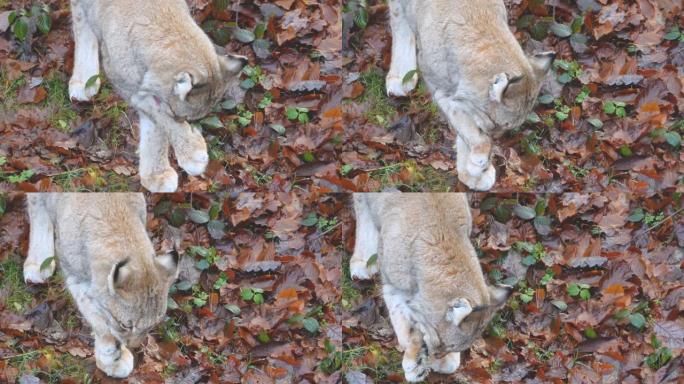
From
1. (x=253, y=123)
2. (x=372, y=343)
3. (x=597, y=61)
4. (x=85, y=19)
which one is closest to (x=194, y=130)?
(x=253, y=123)

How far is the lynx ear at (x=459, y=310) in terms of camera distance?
4598mm

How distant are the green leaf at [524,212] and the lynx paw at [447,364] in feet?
3.15

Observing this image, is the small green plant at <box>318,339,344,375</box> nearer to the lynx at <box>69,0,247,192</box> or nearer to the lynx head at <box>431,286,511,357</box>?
the lynx head at <box>431,286,511,357</box>

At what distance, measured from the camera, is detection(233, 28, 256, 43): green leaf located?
4.89 meters

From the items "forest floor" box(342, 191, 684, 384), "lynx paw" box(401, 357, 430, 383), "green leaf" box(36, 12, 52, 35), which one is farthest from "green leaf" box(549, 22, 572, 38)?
"green leaf" box(36, 12, 52, 35)

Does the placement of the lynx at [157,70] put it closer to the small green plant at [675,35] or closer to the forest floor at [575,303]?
the forest floor at [575,303]

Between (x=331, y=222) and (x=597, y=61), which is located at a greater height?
(x=597, y=61)

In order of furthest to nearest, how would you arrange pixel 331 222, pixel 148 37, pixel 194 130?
1. pixel 331 222
2. pixel 194 130
3. pixel 148 37

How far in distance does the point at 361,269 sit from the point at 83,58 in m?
2.11

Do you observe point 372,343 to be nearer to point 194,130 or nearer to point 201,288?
point 201,288

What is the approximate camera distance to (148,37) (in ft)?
14.7

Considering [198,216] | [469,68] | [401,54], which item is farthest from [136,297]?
[469,68]

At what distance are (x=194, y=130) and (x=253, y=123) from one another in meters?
0.38

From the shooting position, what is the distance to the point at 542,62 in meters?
4.77
